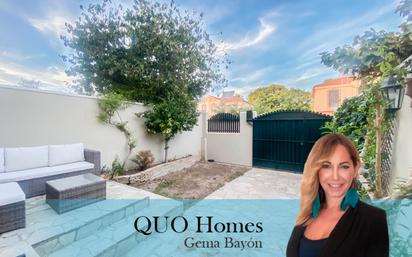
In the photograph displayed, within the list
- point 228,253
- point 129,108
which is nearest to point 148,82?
point 129,108

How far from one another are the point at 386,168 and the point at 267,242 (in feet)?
6.15

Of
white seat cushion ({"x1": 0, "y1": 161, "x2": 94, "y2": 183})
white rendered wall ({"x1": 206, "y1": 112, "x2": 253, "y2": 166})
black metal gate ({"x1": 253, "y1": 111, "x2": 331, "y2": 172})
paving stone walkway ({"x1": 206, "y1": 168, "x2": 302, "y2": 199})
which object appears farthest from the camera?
white rendered wall ({"x1": 206, "y1": 112, "x2": 253, "y2": 166})

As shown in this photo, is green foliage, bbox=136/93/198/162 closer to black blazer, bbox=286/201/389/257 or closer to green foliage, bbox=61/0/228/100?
green foliage, bbox=61/0/228/100

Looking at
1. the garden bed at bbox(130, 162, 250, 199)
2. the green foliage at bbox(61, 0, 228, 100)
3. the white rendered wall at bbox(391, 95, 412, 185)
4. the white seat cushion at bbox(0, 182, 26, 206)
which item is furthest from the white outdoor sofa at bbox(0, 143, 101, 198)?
the white rendered wall at bbox(391, 95, 412, 185)

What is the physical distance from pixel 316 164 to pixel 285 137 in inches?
255

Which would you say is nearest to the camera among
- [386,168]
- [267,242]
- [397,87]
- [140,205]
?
[397,87]

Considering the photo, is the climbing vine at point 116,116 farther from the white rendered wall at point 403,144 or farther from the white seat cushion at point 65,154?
the white rendered wall at point 403,144

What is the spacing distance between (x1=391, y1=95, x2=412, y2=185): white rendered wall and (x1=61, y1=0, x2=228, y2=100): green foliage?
20.7 ft

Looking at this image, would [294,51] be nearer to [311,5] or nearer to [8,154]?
[311,5]

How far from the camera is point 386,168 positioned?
2439 millimetres

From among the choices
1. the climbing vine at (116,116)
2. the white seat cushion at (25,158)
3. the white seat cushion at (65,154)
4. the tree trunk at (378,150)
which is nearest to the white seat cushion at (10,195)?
the white seat cushion at (25,158)

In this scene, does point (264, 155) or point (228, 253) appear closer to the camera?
point (228, 253)

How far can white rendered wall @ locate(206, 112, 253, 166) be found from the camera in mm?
8117

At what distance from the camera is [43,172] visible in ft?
12.6
